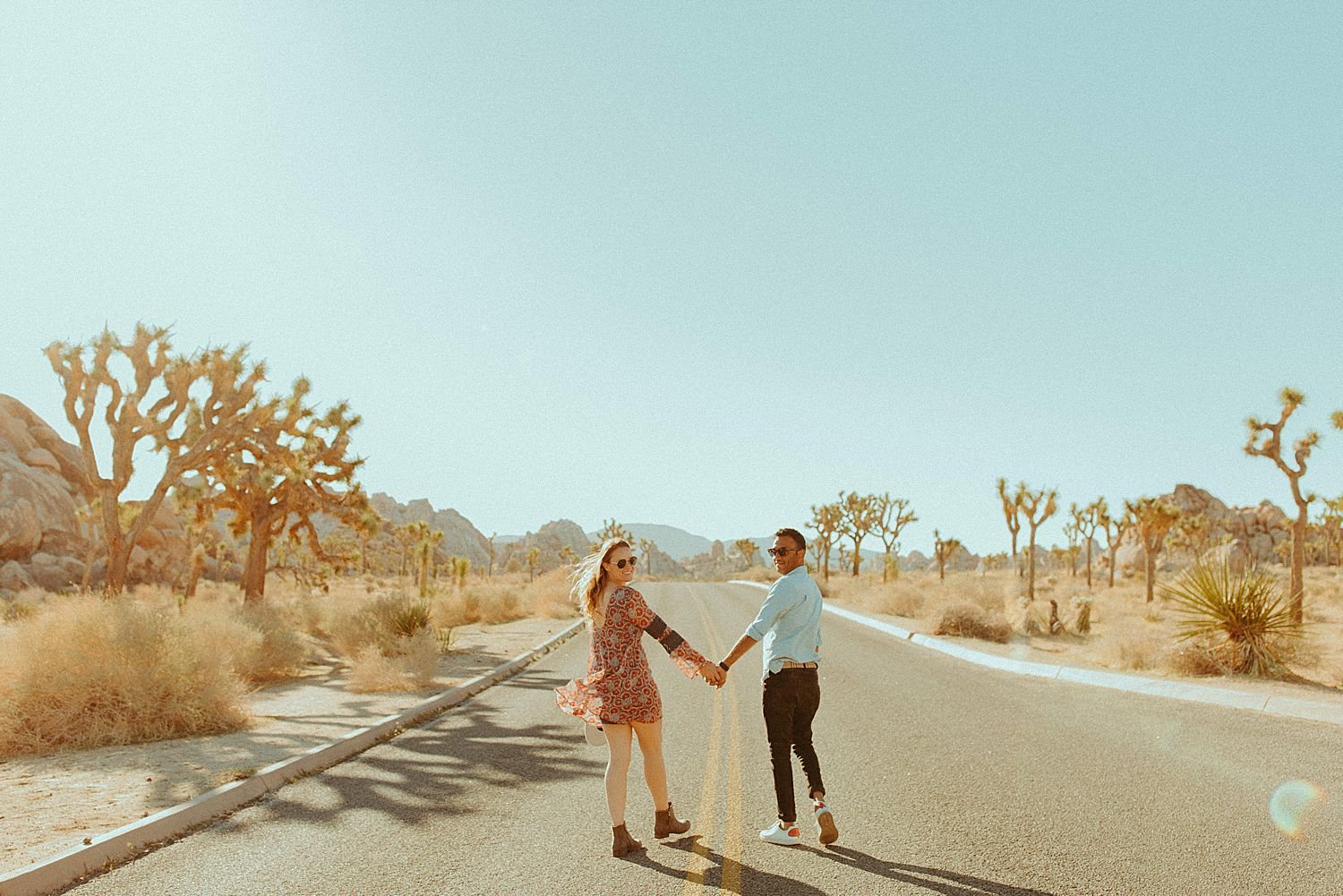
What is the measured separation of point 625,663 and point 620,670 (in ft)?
0.16

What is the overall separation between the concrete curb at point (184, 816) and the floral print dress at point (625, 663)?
128 inches

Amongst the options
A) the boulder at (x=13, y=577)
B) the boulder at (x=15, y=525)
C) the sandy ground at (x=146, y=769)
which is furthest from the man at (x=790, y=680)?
the boulder at (x=15, y=525)

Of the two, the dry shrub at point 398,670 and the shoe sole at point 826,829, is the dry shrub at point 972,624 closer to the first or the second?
the dry shrub at point 398,670

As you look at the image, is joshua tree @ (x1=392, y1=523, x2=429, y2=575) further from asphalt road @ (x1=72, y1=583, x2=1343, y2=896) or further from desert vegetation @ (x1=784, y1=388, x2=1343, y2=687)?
asphalt road @ (x1=72, y1=583, x2=1343, y2=896)

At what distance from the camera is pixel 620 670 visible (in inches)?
214

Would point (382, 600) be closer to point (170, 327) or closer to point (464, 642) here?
point (464, 642)

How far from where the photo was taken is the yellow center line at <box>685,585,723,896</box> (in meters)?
4.92

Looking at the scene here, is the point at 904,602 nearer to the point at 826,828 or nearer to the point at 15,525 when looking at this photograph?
the point at 826,828

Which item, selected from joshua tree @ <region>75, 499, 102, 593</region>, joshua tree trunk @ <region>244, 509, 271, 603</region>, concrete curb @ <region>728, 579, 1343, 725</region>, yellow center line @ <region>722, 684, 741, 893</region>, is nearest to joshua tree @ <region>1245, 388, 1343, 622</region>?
concrete curb @ <region>728, 579, 1343, 725</region>

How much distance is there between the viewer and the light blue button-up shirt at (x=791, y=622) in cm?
569

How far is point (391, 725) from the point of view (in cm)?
996

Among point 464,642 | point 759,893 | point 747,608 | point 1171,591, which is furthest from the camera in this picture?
A: point 747,608

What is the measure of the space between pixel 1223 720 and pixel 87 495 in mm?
54083

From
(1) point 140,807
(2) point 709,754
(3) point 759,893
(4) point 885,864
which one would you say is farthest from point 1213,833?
(1) point 140,807
